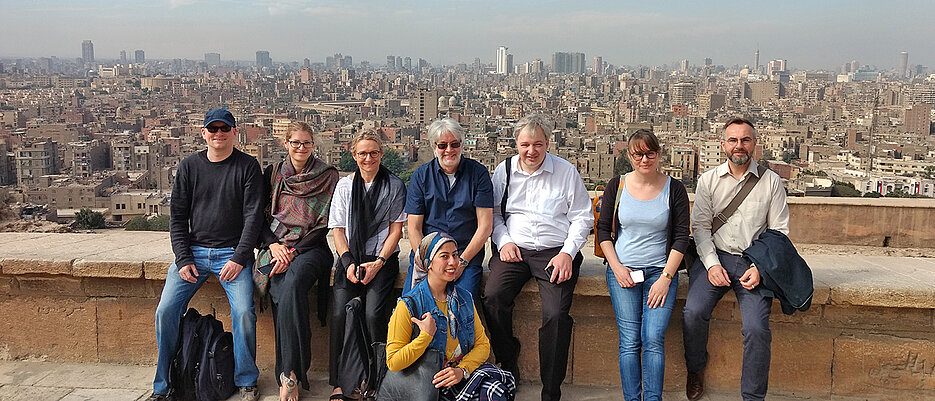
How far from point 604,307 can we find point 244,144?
51.8m

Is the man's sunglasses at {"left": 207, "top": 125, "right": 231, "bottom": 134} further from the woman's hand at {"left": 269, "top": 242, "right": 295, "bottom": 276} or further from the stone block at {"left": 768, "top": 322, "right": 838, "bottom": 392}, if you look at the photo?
the stone block at {"left": 768, "top": 322, "right": 838, "bottom": 392}

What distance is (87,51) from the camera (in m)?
165

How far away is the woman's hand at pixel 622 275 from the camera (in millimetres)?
2367

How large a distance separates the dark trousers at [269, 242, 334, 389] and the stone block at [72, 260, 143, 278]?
1.81ft

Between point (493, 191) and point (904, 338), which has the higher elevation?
point (493, 191)

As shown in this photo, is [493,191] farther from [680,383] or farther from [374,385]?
[680,383]

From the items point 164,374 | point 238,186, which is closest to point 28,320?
point 164,374

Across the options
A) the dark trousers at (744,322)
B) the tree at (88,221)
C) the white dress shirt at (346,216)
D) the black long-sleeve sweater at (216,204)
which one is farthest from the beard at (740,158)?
the tree at (88,221)

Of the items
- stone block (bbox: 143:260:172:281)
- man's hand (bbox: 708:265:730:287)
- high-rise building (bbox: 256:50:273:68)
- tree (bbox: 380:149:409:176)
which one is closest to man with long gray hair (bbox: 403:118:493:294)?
man's hand (bbox: 708:265:730:287)

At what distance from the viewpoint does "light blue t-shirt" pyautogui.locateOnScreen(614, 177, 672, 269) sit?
7.85ft

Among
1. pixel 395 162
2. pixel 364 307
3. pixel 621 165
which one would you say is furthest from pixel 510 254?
pixel 395 162

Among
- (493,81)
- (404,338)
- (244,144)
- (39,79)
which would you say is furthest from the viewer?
(493,81)

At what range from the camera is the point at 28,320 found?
278 cm

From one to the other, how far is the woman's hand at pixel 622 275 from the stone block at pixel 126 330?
5.35 feet
